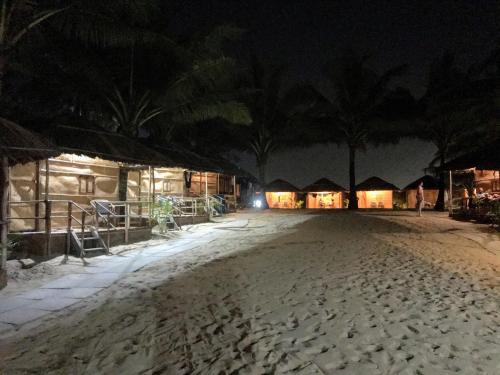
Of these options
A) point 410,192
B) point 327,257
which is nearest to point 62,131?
point 327,257

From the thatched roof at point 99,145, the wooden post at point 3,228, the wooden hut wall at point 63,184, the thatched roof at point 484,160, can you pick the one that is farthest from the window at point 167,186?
the thatched roof at point 484,160

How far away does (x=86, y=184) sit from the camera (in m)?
13.1

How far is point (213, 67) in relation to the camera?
14883 millimetres

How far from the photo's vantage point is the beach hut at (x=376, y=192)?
124ft

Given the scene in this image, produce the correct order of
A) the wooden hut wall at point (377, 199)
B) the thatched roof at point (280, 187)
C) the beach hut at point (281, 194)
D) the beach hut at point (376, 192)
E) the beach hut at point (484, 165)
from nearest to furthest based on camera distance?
the beach hut at point (484, 165)
the beach hut at point (376, 192)
the wooden hut wall at point (377, 199)
the thatched roof at point (280, 187)
the beach hut at point (281, 194)

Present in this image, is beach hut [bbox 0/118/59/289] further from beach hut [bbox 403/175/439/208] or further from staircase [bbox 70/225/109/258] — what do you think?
beach hut [bbox 403/175/439/208]

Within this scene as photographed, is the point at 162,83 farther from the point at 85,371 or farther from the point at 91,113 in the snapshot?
the point at 85,371

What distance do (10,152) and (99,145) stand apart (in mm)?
4911

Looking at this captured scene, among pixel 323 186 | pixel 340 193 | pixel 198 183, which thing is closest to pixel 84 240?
pixel 198 183

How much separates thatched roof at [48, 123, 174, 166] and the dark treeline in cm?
79

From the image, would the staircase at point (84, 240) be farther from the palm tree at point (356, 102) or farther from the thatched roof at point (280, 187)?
the thatched roof at point (280, 187)

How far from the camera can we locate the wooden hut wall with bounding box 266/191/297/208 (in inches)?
1622

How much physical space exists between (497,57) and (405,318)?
16504mm

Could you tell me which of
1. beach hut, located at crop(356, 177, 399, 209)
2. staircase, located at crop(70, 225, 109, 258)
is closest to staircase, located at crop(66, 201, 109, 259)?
staircase, located at crop(70, 225, 109, 258)
